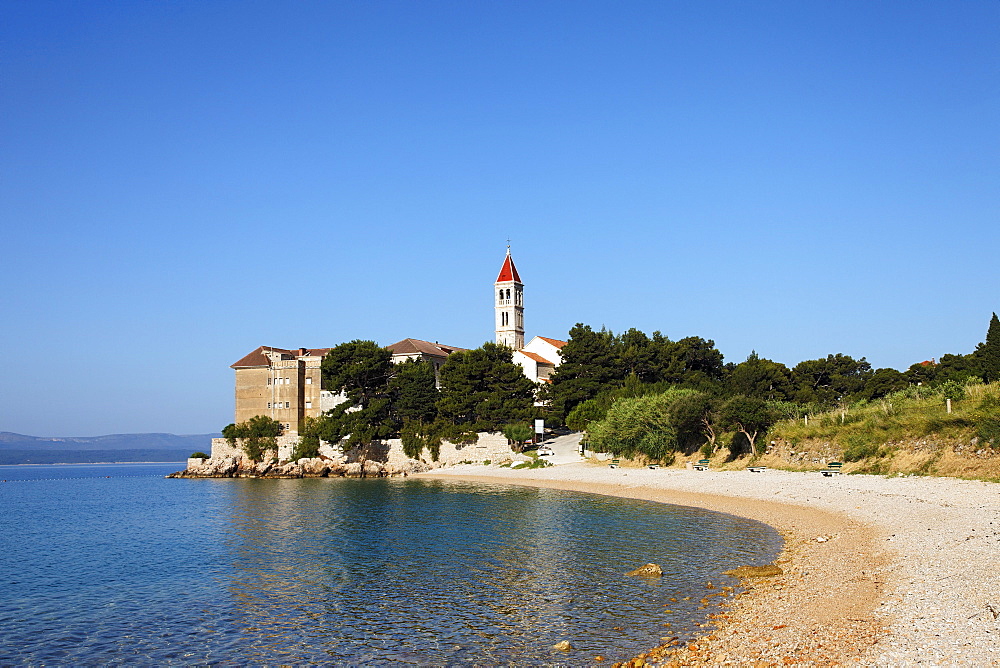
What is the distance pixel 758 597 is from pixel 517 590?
5147 millimetres

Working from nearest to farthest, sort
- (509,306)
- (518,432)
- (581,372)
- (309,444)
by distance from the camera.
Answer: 1. (518,432)
2. (309,444)
3. (581,372)
4. (509,306)

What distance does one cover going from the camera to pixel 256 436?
243 ft

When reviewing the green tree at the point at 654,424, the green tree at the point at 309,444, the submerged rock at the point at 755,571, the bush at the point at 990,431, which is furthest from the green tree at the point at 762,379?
the submerged rock at the point at 755,571

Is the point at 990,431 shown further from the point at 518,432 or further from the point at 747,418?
the point at 518,432

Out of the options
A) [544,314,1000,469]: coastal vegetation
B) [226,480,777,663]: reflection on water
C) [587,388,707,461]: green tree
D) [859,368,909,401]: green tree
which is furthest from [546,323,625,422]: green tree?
[226,480,777,663]: reflection on water

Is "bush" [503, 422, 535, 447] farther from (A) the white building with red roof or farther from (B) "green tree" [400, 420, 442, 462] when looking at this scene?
(A) the white building with red roof

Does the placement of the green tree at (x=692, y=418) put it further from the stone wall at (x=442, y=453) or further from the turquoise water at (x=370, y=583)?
the stone wall at (x=442, y=453)

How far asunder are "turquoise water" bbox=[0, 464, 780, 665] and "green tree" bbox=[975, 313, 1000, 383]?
4424cm

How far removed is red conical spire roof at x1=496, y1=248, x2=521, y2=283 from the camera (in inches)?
3951

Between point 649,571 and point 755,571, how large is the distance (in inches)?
92.4

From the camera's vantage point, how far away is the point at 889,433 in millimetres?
34469

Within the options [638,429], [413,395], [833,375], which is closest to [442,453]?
[413,395]

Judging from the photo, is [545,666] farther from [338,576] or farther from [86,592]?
[86,592]

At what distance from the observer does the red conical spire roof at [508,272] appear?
100356 millimetres
